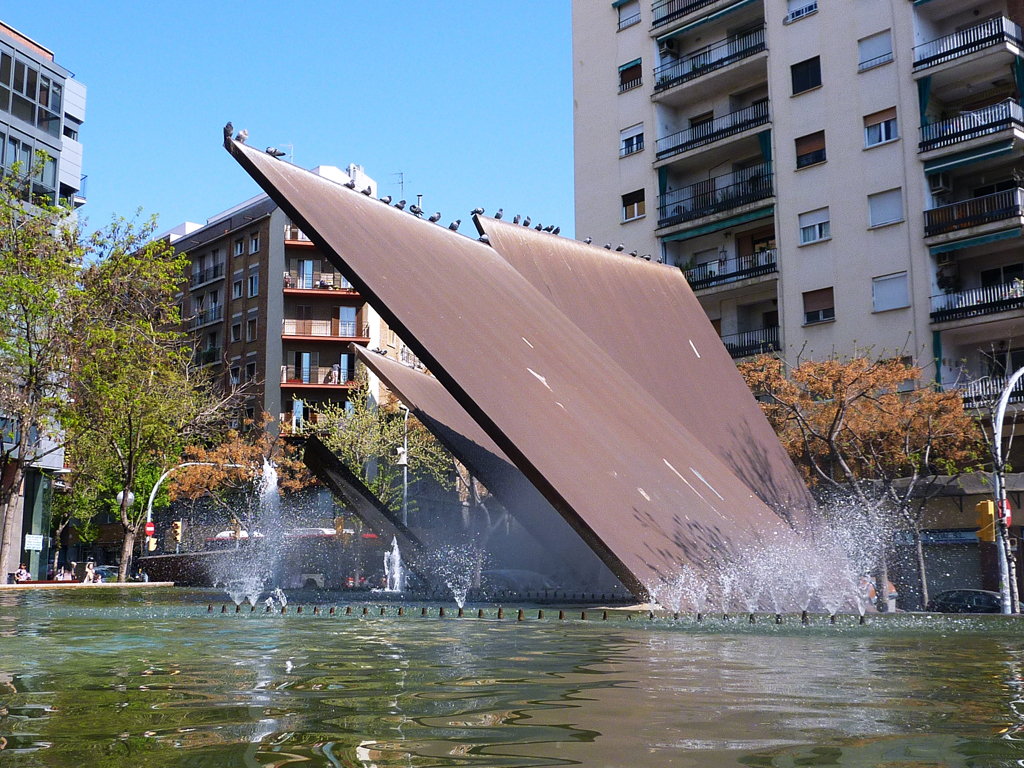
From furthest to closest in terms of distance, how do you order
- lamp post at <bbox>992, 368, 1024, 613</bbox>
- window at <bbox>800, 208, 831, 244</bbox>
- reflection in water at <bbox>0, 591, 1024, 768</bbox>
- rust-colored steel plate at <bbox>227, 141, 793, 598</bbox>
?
window at <bbox>800, 208, 831, 244</bbox>
lamp post at <bbox>992, 368, 1024, 613</bbox>
rust-colored steel plate at <bbox>227, 141, 793, 598</bbox>
reflection in water at <bbox>0, 591, 1024, 768</bbox>

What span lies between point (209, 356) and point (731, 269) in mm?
33737

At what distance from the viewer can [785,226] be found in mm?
31672

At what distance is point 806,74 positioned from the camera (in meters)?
32.1

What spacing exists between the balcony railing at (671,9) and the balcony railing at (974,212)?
11.3 m

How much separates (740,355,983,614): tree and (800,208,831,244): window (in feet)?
23.1

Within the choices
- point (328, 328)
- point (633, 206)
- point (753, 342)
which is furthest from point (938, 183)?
point (328, 328)

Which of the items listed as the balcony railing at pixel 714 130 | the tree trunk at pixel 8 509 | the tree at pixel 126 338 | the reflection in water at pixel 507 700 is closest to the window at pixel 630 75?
the balcony railing at pixel 714 130

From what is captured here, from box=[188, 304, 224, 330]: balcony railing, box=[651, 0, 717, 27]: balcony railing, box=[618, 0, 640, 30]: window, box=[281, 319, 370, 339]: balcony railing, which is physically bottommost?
box=[281, 319, 370, 339]: balcony railing

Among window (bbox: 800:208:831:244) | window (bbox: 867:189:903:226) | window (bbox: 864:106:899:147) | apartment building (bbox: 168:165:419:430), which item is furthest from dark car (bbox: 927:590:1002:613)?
apartment building (bbox: 168:165:419:430)

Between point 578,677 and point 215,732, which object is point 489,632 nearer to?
point 578,677

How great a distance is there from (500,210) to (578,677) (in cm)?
1235

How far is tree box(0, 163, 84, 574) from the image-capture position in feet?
71.7

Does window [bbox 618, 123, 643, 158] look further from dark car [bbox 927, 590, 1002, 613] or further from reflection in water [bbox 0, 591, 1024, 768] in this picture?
reflection in water [bbox 0, 591, 1024, 768]

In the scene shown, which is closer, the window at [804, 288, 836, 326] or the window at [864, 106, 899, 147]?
the window at [864, 106, 899, 147]
